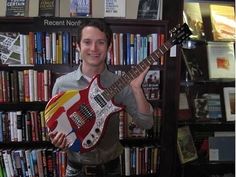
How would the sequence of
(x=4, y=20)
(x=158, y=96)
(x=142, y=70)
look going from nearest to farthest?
(x=142, y=70) < (x=4, y=20) < (x=158, y=96)

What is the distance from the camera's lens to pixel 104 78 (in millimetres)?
1498

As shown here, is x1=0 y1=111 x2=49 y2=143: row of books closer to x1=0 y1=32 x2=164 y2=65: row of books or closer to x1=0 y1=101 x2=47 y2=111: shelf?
x1=0 y1=101 x2=47 y2=111: shelf

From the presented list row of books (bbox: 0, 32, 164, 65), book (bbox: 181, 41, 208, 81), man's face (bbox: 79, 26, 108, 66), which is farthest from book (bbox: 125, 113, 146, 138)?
man's face (bbox: 79, 26, 108, 66)

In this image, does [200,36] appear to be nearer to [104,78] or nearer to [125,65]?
[125,65]

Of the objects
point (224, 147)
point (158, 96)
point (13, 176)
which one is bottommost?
point (13, 176)

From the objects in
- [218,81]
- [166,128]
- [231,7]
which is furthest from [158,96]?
[231,7]

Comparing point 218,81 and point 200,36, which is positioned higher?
point 200,36

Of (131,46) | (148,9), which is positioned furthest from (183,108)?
(148,9)

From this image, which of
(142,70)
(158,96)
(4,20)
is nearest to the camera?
(142,70)

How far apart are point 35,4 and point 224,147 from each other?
5.82 feet

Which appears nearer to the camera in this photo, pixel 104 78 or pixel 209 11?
pixel 104 78

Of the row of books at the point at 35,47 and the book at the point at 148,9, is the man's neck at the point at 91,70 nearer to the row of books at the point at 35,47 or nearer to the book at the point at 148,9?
the row of books at the point at 35,47

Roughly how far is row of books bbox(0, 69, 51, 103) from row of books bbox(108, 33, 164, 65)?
492mm

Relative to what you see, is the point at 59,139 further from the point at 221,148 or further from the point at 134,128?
the point at 221,148
